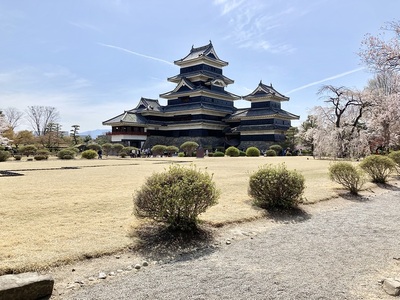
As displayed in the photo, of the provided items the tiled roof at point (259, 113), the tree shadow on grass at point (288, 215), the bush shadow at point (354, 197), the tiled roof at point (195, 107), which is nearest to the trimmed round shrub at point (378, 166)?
the bush shadow at point (354, 197)

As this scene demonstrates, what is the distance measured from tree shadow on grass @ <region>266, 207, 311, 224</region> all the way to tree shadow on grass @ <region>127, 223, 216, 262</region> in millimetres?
2117

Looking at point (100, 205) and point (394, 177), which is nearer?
point (100, 205)

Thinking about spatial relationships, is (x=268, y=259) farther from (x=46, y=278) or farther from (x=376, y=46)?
(x=376, y=46)

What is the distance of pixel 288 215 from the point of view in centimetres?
771

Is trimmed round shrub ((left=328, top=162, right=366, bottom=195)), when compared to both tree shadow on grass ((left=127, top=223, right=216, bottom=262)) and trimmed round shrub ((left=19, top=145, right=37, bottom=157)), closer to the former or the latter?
tree shadow on grass ((left=127, top=223, right=216, bottom=262))

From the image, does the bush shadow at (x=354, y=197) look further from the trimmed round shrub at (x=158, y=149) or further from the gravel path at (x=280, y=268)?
the trimmed round shrub at (x=158, y=149)

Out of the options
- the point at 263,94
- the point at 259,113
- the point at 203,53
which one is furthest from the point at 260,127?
the point at 203,53

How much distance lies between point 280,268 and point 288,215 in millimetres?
3536

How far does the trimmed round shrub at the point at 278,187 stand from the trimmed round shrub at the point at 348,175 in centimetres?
366

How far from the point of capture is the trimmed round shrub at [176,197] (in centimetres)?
546

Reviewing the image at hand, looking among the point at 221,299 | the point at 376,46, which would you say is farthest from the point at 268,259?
the point at 376,46

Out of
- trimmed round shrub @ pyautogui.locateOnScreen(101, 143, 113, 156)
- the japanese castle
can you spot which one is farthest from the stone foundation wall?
trimmed round shrub @ pyautogui.locateOnScreen(101, 143, 113, 156)

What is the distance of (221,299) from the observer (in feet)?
11.2

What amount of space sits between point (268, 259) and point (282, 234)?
1.54 m
